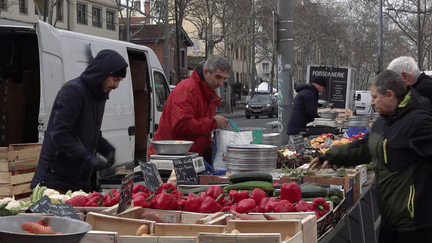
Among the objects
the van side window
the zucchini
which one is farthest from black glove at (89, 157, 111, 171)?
the van side window

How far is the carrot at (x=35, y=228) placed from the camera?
2.35 m

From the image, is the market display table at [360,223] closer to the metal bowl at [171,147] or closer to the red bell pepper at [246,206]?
the red bell pepper at [246,206]

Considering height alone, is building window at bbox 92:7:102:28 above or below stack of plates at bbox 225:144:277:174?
above

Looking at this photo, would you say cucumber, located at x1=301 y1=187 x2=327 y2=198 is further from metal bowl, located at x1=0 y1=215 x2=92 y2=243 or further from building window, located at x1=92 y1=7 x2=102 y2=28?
building window, located at x1=92 y1=7 x2=102 y2=28

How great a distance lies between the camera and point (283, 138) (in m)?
12.0

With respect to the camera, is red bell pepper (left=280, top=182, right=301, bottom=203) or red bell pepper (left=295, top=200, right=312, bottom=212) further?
red bell pepper (left=280, top=182, right=301, bottom=203)

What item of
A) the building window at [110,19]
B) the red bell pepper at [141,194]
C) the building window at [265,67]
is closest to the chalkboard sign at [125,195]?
the red bell pepper at [141,194]

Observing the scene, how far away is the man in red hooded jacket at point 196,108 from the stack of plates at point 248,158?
0.60m

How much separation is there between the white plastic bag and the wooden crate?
233 cm

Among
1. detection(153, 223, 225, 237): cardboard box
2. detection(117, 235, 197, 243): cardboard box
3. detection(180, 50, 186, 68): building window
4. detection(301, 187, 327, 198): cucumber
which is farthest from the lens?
detection(180, 50, 186, 68): building window

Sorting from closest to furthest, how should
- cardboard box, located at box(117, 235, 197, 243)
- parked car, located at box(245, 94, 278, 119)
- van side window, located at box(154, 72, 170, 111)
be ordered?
cardboard box, located at box(117, 235, 197, 243) < van side window, located at box(154, 72, 170, 111) < parked car, located at box(245, 94, 278, 119)

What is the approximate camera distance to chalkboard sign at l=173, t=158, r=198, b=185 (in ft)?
17.1

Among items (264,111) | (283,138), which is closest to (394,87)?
(283,138)

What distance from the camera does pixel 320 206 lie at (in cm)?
422
